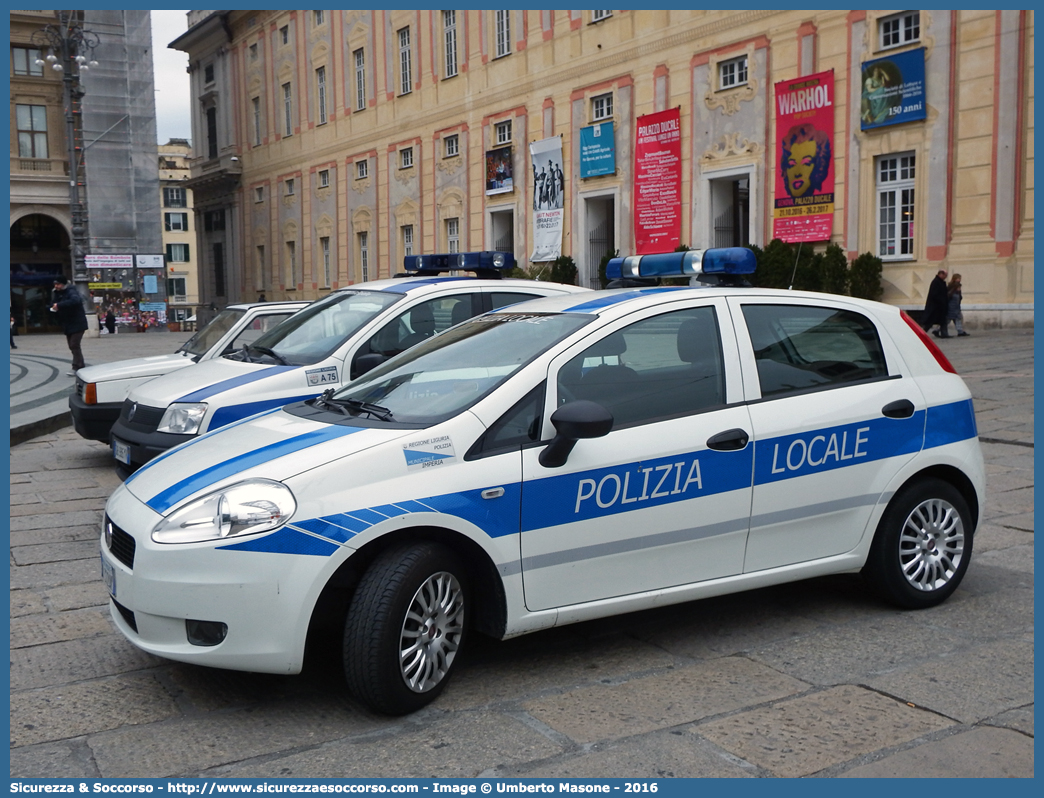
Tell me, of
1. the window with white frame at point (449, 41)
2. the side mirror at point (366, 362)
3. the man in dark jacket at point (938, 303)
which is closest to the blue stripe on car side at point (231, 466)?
the side mirror at point (366, 362)

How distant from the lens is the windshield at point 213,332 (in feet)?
33.9

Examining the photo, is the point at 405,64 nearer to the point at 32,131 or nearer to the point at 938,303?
the point at 32,131

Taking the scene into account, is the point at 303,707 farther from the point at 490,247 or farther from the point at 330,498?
the point at 490,247

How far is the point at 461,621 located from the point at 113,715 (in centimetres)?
134

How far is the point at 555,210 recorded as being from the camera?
32.3m

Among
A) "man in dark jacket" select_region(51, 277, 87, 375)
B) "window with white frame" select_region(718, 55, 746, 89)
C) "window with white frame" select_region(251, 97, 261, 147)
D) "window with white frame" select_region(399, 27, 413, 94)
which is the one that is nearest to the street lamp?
"window with white frame" select_region(251, 97, 261, 147)

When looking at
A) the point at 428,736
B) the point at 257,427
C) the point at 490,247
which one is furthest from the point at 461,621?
the point at 490,247

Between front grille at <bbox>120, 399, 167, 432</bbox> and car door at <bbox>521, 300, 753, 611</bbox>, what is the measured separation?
443cm

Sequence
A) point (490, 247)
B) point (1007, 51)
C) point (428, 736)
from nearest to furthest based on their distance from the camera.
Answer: point (428, 736), point (1007, 51), point (490, 247)

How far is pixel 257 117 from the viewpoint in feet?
168

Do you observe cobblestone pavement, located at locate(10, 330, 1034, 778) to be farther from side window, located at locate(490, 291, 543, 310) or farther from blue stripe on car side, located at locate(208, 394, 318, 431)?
side window, located at locate(490, 291, 543, 310)

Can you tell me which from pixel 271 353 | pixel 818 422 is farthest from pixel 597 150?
pixel 818 422

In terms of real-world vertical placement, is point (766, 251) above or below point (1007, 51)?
below

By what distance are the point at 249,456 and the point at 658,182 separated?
84.2 feet
